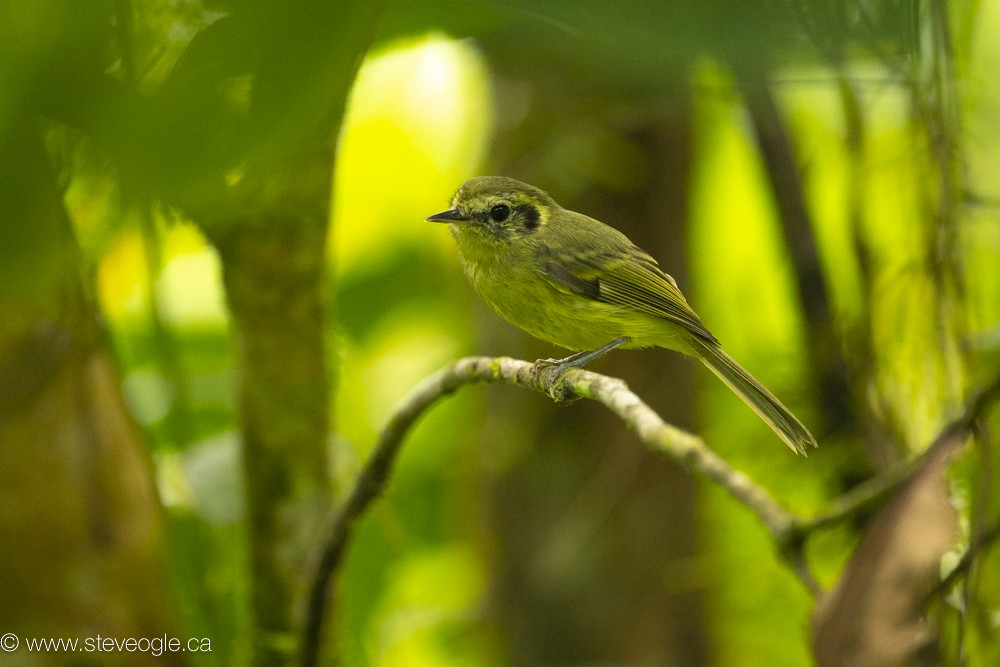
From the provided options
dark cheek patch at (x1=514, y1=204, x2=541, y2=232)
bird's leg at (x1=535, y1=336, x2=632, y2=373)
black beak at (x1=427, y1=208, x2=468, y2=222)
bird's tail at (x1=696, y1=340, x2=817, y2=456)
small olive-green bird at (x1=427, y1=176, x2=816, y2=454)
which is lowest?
bird's tail at (x1=696, y1=340, x2=817, y2=456)

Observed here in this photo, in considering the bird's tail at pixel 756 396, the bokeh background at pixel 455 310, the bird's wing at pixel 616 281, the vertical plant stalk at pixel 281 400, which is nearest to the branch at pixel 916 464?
the bokeh background at pixel 455 310

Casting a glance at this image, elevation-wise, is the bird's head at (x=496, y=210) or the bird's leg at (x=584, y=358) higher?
the bird's head at (x=496, y=210)

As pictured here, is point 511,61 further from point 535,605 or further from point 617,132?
point 535,605

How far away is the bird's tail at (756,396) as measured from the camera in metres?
2.41

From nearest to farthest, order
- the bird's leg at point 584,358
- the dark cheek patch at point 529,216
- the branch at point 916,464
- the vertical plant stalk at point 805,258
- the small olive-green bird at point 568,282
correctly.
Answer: the branch at point 916,464
the bird's leg at point 584,358
the small olive-green bird at point 568,282
the dark cheek patch at point 529,216
the vertical plant stalk at point 805,258

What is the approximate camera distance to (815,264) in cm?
334

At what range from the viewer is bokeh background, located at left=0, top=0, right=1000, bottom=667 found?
61 cm

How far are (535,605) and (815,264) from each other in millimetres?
1815

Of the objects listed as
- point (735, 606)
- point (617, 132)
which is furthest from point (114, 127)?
point (735, 606)

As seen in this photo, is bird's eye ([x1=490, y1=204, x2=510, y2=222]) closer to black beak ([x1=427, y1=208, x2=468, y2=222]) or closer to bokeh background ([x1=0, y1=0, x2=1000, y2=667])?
black beak ([x1=427, y1=208, x2=468, y2=222])

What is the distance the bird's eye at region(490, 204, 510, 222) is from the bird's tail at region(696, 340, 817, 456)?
71 cm

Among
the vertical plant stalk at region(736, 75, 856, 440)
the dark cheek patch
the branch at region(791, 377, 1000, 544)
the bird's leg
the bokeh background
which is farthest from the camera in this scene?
the vertical plant stalk at region(736, 75, 856, 440)

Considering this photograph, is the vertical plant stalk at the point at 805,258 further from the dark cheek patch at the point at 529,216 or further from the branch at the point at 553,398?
the branch at the point at 553,398

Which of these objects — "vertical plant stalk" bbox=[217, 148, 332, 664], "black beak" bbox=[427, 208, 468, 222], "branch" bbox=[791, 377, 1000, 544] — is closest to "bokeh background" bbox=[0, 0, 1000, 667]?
"vertical plant stalk" bbox=[217, 148, 332, 664]
